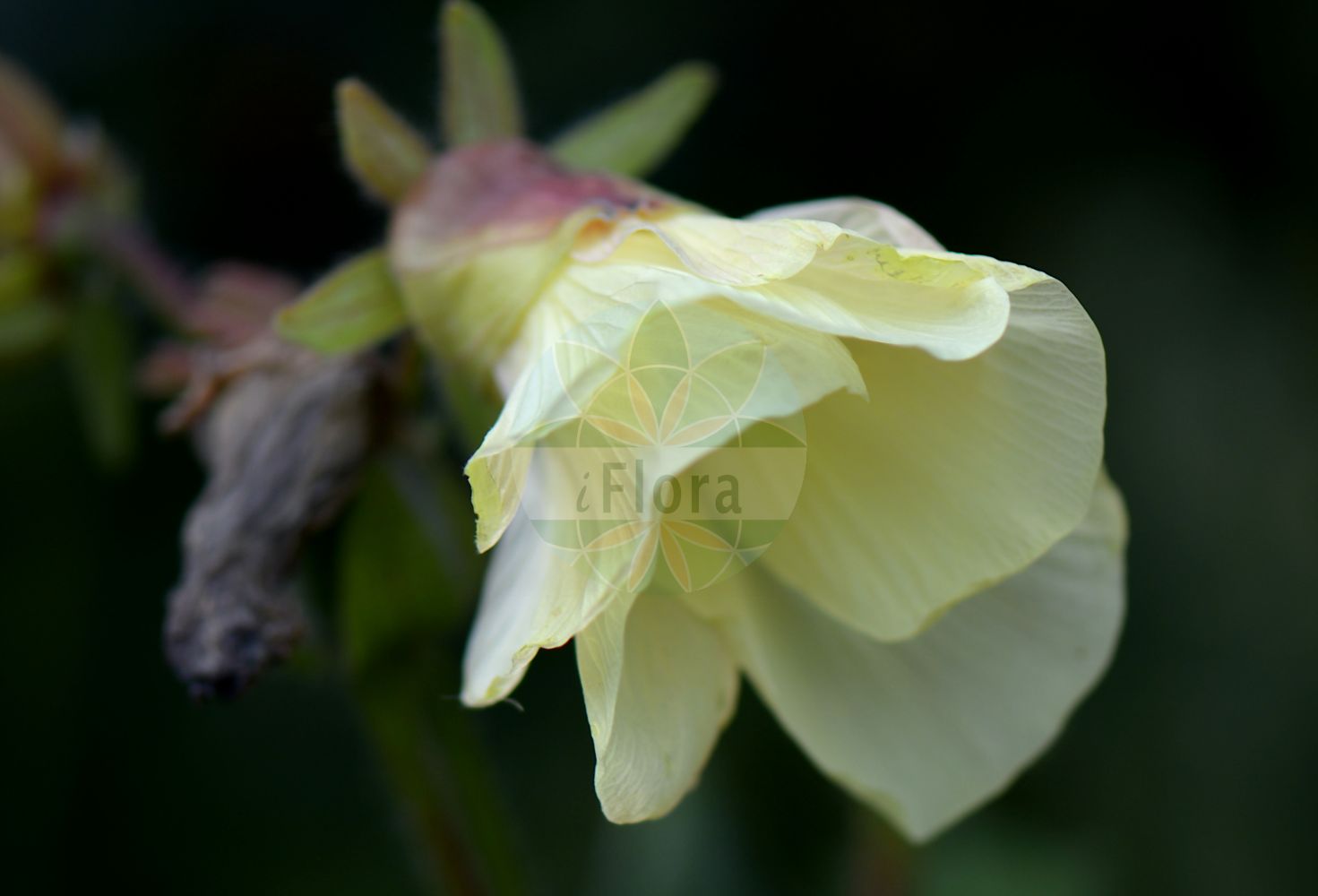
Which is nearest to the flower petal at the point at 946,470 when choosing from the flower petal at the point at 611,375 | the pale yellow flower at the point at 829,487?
the pale yellow flower at the point at 829,487

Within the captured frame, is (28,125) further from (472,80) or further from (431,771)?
(431,771)

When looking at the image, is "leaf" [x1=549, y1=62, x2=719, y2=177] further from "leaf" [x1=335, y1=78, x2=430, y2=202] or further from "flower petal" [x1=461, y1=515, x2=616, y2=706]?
"flower petal" [x1=461, y1=515, x2=616, y2=706]

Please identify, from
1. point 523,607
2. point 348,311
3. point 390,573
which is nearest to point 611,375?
point 523,607

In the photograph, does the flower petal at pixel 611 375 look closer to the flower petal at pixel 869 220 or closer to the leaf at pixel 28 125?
the flower petal at pixel 869 220

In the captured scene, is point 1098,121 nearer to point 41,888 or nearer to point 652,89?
point 652,89

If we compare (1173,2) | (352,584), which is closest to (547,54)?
(1173,2)

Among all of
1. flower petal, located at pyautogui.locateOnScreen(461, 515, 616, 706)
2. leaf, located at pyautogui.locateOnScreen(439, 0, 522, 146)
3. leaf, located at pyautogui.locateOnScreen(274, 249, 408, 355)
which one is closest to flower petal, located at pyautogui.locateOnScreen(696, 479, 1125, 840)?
flower petal, located at pyautogui.locateOnScreen(461, 515, 616, 706)
